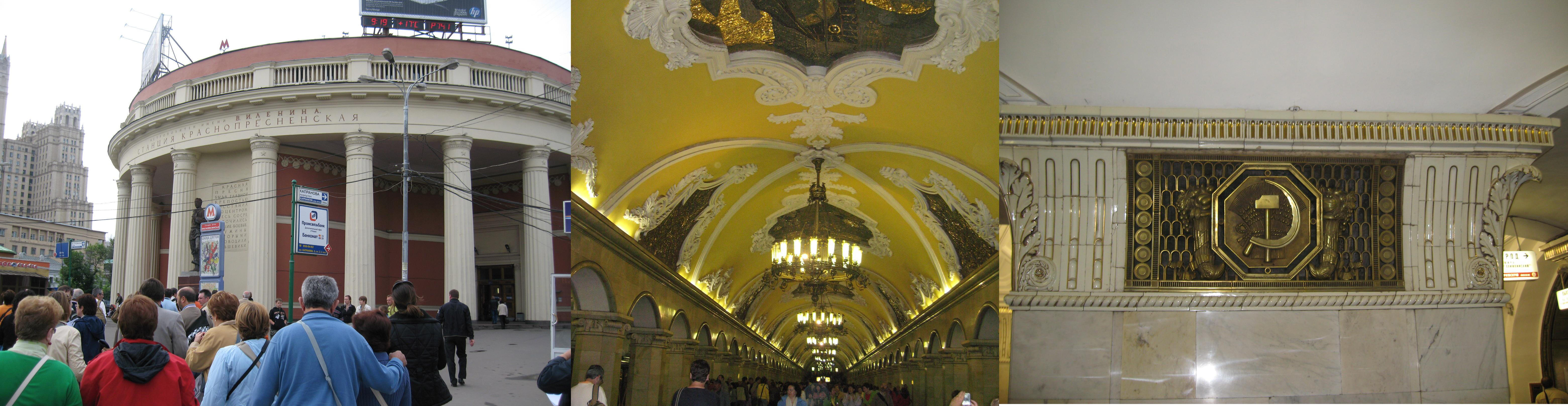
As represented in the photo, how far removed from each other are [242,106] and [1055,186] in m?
13.2

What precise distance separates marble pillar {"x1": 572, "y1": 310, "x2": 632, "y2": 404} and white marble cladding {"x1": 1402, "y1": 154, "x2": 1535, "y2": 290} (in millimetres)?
2930

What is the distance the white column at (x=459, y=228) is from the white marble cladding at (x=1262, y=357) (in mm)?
9568

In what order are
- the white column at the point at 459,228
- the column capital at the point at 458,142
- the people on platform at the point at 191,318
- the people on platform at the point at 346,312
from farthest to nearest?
the white column at the point at 459,228 → the column capital at the point at 458,142 → the people on platform at the point at 346,312 → the people on platform at the point at 191,318

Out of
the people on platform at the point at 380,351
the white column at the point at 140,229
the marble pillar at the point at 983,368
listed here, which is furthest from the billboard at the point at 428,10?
the marble pillar at the point at 983,368

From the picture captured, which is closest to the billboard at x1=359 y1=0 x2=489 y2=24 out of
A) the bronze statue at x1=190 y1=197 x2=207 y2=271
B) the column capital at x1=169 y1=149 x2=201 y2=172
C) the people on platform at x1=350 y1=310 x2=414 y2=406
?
the column capital at x1=169 y1=149 x2=201 y2=172

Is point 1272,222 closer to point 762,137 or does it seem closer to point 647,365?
point 762,137

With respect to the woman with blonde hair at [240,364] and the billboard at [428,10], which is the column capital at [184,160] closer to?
the billboard at [428,10]

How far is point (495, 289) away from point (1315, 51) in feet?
40.7

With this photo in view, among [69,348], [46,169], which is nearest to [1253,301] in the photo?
[69,348]

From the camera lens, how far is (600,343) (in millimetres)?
1809

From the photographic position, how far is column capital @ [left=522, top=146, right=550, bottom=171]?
830cm

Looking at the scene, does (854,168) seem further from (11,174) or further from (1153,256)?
(11,174)

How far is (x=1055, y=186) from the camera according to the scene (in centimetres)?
279

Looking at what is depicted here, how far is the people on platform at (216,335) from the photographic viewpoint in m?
3.17
